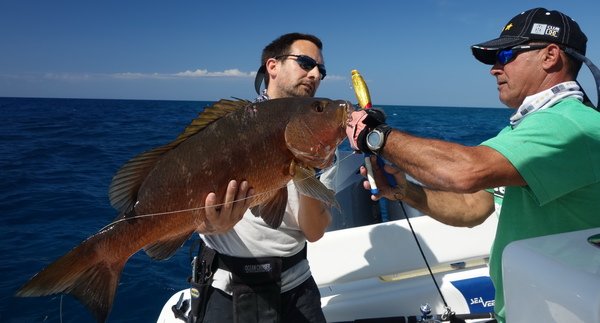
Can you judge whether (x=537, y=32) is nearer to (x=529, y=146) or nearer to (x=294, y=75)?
(x=529, y=146)

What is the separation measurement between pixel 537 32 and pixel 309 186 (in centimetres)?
153

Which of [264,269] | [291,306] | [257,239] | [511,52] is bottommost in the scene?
[291,306]

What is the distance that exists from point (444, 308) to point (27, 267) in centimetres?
569

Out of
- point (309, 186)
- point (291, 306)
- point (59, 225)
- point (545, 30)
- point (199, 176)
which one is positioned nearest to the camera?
point (199, 176)

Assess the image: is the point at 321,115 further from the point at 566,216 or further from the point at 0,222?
the point at 0,222

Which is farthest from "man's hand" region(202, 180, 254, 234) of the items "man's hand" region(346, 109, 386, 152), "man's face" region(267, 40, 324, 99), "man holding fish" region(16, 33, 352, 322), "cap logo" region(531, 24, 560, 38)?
"cap logo" region(531, 24, 560, 38)

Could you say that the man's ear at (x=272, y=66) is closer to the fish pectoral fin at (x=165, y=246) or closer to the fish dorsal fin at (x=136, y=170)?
the fish dorsal fin at (x=136, y=170)

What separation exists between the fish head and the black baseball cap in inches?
37.7

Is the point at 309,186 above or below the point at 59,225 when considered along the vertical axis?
above

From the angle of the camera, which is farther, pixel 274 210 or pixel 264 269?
pixel 264 269

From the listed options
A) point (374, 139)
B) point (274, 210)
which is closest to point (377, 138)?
point (374, 139)

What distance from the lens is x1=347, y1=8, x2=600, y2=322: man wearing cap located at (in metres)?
1.87

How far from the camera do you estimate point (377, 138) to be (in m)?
2.18

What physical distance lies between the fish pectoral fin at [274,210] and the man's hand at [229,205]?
0.31 ft
